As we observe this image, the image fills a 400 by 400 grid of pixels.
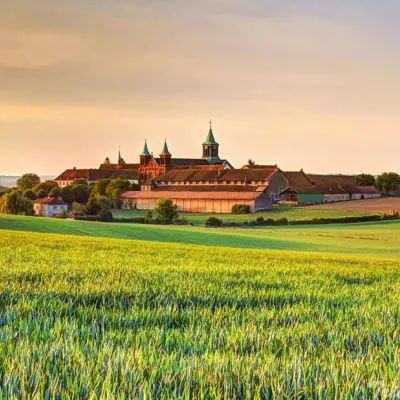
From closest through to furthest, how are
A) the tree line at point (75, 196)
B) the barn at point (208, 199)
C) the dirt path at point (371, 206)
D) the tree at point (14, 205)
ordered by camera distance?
the tree at point (14, 205) → the tree line at point (75, 196) → the dirt path at point (371, 206) → the barn at point (208, 199)

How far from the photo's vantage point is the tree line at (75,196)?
102m

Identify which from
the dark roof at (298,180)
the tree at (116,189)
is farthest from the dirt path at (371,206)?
the tree at (116,189)

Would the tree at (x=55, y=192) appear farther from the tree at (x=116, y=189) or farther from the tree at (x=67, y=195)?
the tree at (x=116, y=189)

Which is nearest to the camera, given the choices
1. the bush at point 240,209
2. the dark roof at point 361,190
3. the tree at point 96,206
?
the tree at point 96,206

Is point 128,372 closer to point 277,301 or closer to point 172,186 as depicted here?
point 277,301

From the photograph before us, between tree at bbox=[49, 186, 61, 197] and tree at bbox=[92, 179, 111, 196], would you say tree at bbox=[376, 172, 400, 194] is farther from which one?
tree at bbox=[49, 186, 61, 197]

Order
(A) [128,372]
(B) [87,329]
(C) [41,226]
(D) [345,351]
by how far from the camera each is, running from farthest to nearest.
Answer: (C) [41,226] → (B) [87,329] → (D) [345,351] → (A) [128,372]

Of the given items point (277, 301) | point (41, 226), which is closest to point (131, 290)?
point (277, 301)

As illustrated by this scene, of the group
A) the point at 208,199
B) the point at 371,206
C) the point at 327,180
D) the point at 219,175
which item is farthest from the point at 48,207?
the point at 327,180

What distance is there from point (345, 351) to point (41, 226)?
5510 cm

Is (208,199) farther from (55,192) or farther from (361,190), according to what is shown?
(361,190)

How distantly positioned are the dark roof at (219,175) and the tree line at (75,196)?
1276cm

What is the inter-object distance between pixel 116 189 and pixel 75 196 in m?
13.3

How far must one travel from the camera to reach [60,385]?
4.54 meters
